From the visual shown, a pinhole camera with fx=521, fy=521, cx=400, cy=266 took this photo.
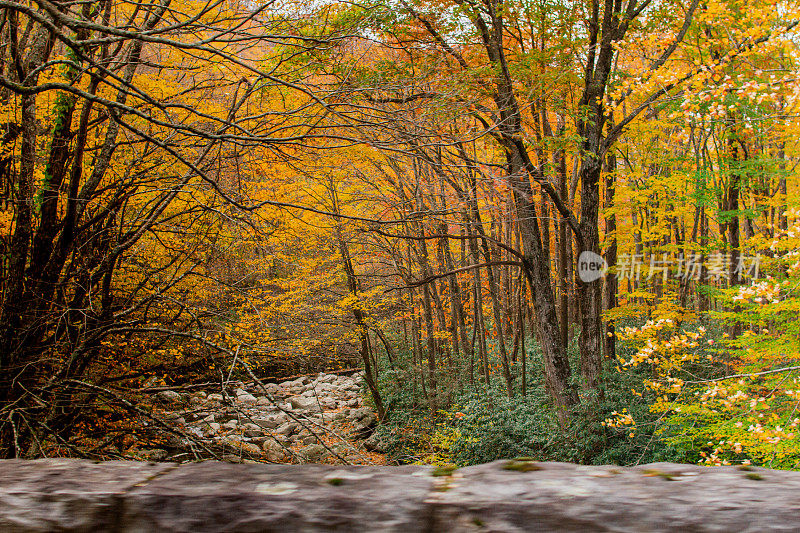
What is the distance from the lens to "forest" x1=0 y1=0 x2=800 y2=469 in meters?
5.00

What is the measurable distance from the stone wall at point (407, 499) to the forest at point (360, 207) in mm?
2776

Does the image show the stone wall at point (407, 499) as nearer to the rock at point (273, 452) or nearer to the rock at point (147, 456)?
the rock at point (273, 452)

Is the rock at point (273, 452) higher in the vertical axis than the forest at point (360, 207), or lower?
lower

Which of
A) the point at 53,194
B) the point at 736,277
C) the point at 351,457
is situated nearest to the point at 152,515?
the point at 351,457

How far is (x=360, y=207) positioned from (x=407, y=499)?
13.9 meters

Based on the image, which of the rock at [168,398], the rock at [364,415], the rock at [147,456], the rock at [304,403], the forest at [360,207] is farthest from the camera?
the rock at [364,415]

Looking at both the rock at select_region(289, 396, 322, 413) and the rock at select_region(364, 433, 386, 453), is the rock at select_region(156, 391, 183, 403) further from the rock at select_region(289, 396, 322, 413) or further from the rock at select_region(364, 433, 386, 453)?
the rock at select_region(289, 396, 322, 413)

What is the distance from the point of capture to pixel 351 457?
491 centimetres

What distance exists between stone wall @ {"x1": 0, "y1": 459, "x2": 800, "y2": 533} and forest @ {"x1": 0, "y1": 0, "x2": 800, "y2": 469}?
2.78 m

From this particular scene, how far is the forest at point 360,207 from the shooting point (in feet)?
16.4

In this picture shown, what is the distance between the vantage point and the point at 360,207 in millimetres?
14898

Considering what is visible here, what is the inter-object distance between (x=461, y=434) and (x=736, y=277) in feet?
26.4

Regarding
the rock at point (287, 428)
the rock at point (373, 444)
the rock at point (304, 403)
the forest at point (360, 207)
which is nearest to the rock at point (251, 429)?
the forest at point (360, 207)

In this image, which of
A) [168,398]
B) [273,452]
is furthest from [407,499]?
[273,452]
